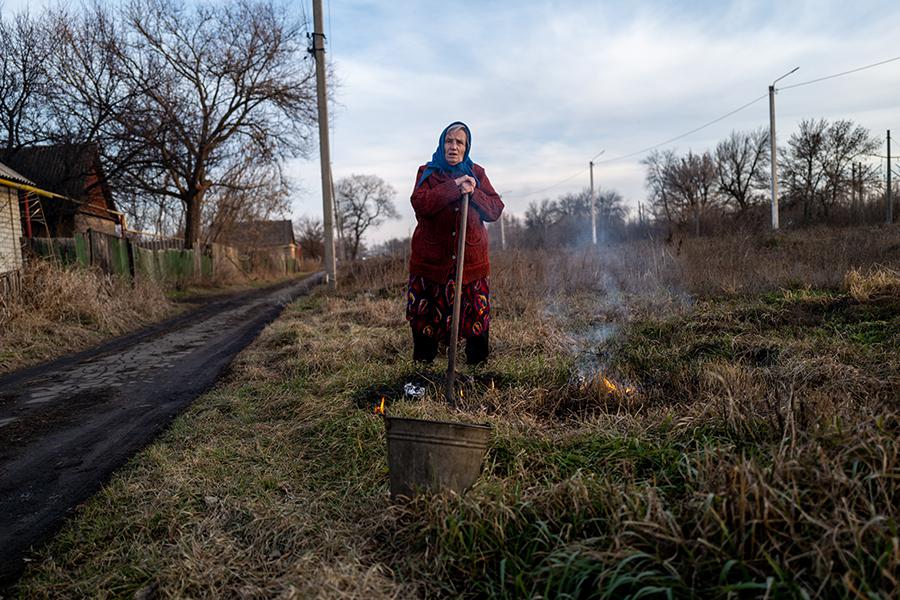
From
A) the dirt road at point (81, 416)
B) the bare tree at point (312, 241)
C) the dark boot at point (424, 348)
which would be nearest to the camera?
the dirt road at point (81, 416)

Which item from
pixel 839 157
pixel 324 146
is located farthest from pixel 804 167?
pixel 324 146

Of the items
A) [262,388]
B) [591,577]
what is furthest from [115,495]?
[591,577]

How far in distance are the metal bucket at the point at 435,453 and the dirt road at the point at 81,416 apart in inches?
62.5

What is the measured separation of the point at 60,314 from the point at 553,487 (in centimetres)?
905

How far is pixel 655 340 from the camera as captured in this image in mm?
5129

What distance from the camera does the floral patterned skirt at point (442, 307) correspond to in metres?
4.27

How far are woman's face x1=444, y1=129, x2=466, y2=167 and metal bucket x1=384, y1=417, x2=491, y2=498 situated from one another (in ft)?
8.02

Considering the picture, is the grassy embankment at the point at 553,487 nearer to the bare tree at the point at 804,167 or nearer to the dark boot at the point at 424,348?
the dark boot at the point at 424,348

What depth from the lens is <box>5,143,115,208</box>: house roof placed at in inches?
640

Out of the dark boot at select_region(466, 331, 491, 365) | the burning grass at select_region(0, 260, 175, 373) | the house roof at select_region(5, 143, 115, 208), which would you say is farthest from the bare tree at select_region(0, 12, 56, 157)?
the dark boot at select_region(466, 331, 491, 365)

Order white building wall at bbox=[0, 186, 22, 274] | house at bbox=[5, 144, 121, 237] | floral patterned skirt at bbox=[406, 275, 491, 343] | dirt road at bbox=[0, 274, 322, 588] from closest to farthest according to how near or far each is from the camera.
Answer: dirt road at bbox=[0, 274, 322, 588] → floral patterned skirt at bbox=[406, 275, 491, 343] → white building wall at bbox=[0, 186, 22, 274] → house at bbox=[5, 144, 121, 237]

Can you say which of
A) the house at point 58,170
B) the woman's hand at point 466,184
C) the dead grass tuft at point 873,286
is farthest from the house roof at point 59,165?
the dead grass tuft at point 873,286

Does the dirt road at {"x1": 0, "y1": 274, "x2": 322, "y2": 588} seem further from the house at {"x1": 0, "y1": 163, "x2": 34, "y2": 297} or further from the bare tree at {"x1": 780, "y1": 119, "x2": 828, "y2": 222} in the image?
Answer: the bare tree at {"x1": 780, "y1": 119, "x2": 828, "y2": 222}

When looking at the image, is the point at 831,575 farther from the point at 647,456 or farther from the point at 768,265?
the point at 768,265
